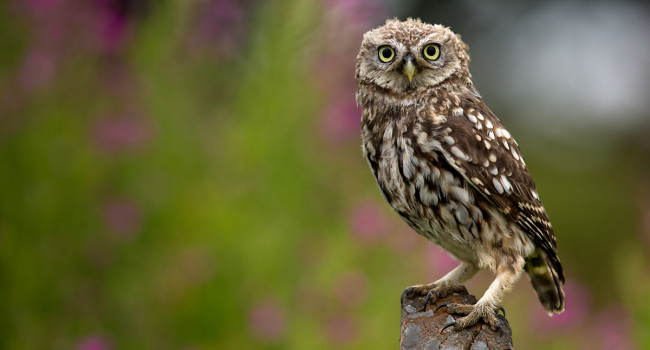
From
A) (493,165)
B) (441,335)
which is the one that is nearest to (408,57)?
(493,165)

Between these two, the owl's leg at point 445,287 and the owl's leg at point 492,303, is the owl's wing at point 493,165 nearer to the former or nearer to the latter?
the owl's leg at point 492,303

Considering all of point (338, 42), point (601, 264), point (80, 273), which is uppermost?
point (338, 42)

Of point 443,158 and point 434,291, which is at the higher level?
point 443,158

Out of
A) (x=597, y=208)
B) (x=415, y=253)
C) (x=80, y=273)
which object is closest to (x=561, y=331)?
(x=415, y=253)

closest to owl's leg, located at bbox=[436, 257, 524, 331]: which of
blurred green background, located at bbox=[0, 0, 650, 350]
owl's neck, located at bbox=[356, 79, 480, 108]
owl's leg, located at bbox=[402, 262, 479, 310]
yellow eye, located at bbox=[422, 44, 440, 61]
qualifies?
owl's leg, located at bbox=[402, 262, 479, 310]

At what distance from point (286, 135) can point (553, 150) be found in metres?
6.98

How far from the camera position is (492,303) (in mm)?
2219

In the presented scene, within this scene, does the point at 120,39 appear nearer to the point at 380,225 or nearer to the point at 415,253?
the point at 380,225

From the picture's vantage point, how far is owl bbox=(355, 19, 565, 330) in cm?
246

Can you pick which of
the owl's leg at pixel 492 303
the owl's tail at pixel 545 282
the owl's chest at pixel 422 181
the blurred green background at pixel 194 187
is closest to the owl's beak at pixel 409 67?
the owl's chest at pixel 422 181

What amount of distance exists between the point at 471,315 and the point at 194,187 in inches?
82.9

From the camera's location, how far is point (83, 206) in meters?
3.72

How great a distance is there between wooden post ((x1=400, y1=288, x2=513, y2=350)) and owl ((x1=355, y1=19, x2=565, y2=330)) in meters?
0.34

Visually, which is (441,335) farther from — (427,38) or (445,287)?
(427,38)
